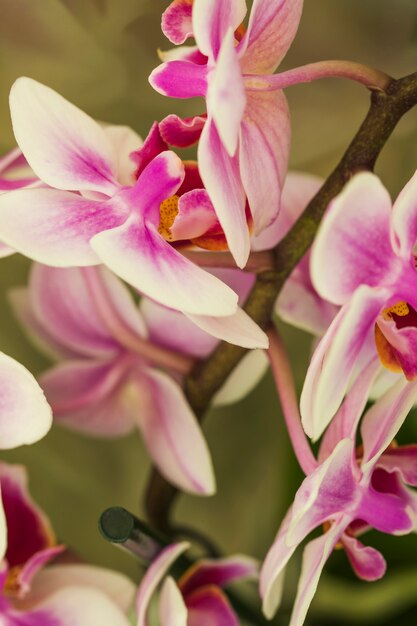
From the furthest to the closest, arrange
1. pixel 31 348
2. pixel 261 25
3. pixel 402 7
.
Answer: pixel 31 348 < pixel 402 7 < pixel 261 25

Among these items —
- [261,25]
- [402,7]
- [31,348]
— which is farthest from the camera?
[31,348]

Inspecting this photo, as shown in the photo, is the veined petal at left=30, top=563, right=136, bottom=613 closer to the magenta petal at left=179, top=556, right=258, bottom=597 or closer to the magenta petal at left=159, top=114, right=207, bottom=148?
the magenta petal at left=179, top=556, right=258, bottom=597

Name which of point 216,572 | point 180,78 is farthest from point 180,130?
point 216,572

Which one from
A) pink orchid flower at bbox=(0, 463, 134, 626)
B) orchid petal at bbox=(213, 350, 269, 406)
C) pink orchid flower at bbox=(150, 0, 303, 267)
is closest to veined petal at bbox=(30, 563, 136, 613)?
pink orchid flower at bbox=(0, 463, 134, 626)

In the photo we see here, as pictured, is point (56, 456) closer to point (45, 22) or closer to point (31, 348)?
point (31, 348)

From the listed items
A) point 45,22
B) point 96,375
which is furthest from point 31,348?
point 45,22
